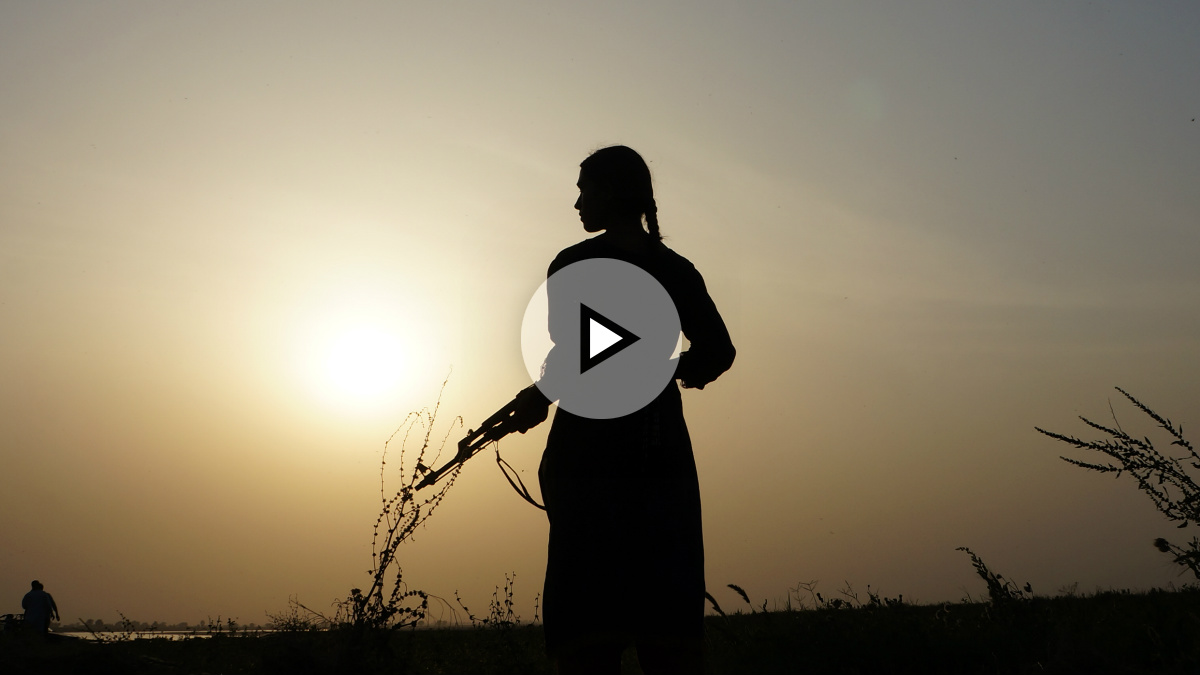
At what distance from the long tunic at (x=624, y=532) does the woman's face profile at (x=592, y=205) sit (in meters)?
0.70

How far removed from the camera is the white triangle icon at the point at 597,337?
3268mm

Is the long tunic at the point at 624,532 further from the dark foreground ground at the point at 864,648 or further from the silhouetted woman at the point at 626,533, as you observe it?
the dark foreground ground at the point at 864,648

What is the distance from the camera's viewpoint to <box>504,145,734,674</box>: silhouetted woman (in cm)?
302

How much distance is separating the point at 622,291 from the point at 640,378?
0.35 metres

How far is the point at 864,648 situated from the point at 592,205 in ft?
12.6

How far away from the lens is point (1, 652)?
4879mm

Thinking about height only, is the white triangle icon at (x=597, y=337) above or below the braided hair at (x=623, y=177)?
below

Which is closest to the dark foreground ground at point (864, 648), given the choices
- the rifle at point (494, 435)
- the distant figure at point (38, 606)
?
the rifle at point (494, 435)
